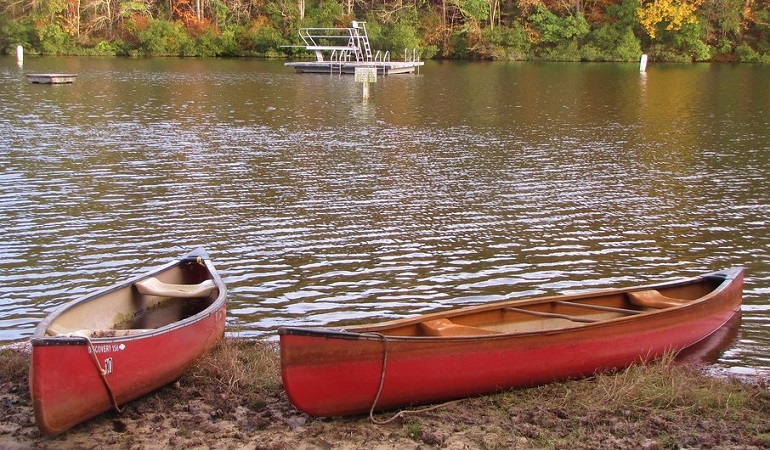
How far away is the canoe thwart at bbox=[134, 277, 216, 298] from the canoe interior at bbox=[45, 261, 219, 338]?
20 mm

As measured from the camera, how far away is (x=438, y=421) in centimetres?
779

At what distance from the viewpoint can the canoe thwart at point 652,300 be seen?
1040 cm

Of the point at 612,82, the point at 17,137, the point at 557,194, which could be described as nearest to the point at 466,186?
the point at 557,194

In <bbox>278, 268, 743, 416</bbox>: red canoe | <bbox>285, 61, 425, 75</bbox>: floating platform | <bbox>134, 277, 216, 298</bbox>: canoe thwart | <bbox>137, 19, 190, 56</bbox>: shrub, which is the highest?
<bbox>137, 19, 190, 56</bbox>: shrub

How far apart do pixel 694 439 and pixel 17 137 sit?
83.0 feet

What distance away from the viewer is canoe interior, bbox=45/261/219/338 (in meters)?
8.44

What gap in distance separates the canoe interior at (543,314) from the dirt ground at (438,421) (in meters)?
0.88

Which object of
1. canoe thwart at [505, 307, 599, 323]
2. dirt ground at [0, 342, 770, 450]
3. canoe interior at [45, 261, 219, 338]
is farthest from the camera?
canoe thwart at [505, 307, 599, 323]

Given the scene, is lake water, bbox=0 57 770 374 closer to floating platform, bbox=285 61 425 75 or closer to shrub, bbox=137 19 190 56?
floating platform, bbox=285 61 425 75

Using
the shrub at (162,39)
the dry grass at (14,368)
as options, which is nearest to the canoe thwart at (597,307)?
the dry grass at (14,368)

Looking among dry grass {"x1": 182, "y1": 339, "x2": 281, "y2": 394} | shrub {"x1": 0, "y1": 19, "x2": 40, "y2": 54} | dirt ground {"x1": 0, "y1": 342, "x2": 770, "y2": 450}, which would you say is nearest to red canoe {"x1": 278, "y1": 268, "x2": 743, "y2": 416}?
dirt ground {"x1": 0, "y1": 342, "x2": 770, "y2": 450}

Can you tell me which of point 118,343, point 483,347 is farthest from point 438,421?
point 118,343

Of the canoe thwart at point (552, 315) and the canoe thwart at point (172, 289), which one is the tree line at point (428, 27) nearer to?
the canoe thwart at point (172, 289)

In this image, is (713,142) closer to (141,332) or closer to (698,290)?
(698,290)
